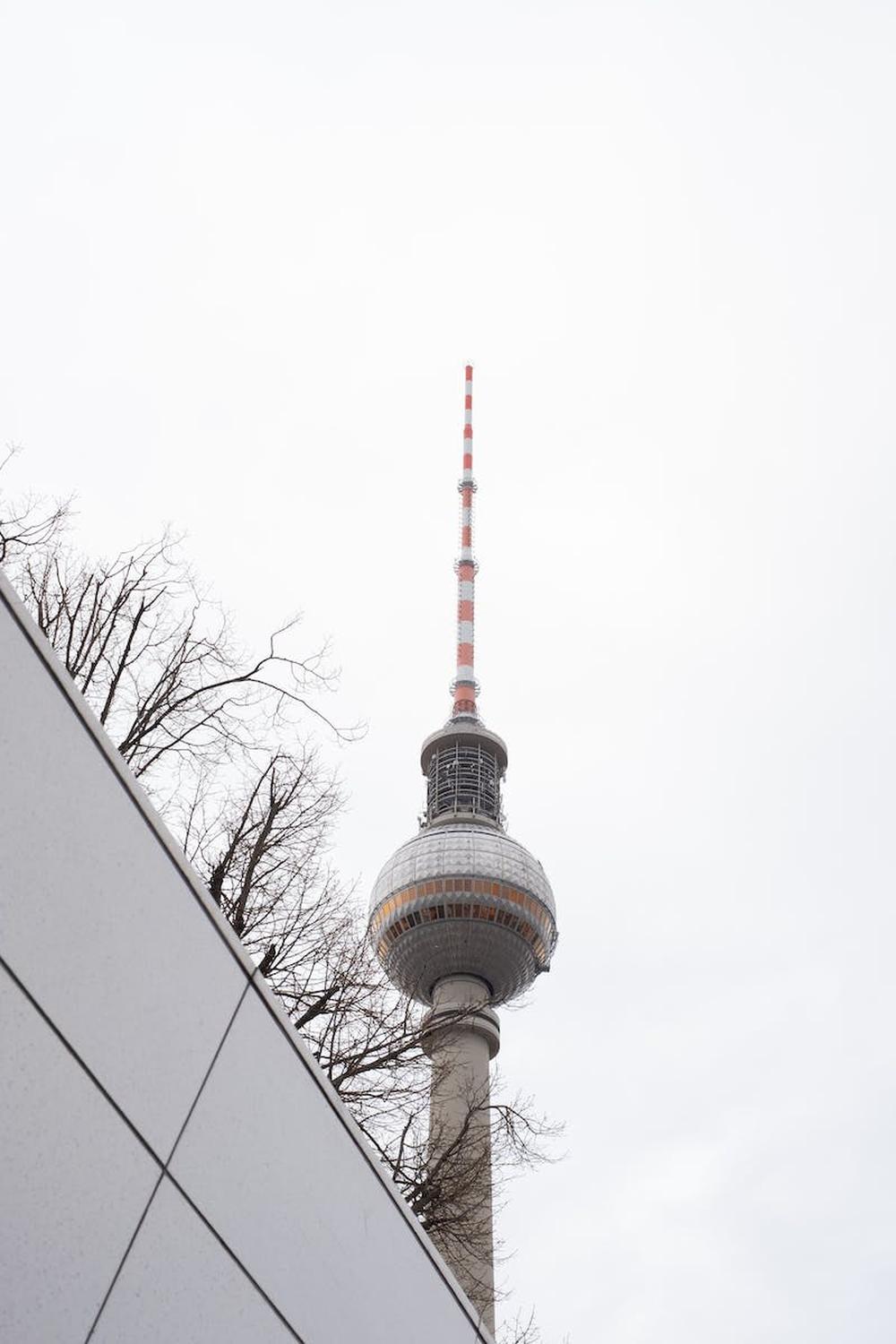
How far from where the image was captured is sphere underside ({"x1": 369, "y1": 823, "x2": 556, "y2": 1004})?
5259cm

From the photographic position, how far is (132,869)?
16.9 ft

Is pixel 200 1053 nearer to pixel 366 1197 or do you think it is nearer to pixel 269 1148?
pixel 269 1148

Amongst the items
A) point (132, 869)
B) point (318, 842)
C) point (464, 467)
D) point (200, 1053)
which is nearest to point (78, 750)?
point (132, 869)

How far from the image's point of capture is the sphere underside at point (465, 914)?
52.6 metres

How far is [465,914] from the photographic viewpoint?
52.5 metres

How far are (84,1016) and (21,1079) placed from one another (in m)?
0.38

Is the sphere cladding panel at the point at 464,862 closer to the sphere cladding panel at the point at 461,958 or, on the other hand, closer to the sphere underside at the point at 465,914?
the sphere underside at the point at 465,914

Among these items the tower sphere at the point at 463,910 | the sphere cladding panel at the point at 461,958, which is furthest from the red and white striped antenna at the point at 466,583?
the sphere cladding panel at the point at 461,958

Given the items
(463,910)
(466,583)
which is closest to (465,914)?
(463,910)

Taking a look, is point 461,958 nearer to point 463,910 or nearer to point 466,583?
point 463,910

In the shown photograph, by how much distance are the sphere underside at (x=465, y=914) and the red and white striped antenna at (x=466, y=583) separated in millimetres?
8841

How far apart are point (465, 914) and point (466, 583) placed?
63.5 ft

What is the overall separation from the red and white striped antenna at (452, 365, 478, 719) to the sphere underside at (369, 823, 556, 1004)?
8841mm

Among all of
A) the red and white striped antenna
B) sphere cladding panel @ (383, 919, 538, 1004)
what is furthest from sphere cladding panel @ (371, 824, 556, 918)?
the red and white striped antenna
